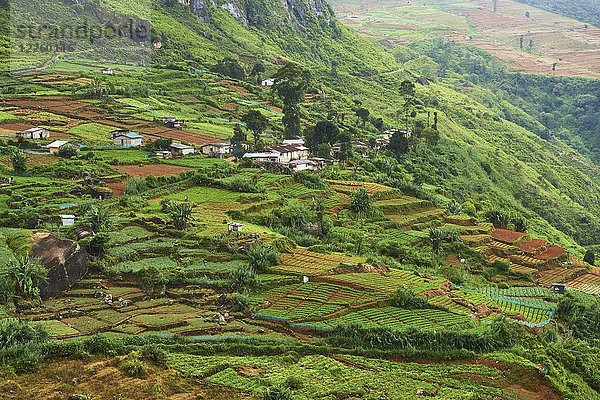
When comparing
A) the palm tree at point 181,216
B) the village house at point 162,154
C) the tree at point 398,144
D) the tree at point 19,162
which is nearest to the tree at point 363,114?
the tree at point 398,144

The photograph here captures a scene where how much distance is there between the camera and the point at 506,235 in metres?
55.7

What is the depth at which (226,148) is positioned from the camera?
66625 mm

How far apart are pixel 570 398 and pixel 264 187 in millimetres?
31197

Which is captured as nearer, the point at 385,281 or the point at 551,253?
the point at 385,281

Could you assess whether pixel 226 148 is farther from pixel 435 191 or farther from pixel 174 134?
pixel 435 191

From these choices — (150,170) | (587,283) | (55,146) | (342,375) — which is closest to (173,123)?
(55,146)

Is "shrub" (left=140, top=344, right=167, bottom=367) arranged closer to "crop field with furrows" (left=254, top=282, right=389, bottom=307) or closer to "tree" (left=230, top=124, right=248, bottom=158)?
"crop field with furrows" (left=254, top=282, right=389, bottom=307)

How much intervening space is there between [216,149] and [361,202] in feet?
58.7

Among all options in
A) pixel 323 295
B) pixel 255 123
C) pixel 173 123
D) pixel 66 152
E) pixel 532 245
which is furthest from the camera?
pixel 173 123

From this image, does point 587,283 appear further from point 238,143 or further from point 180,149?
point 180,149

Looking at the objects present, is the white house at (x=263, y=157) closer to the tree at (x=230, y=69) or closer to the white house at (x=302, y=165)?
the white house at (x=302, y=165)

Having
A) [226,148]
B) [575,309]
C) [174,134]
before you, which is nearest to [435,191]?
[226,148]

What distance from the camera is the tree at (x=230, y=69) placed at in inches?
3880

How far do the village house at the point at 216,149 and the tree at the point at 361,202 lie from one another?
16.2m
